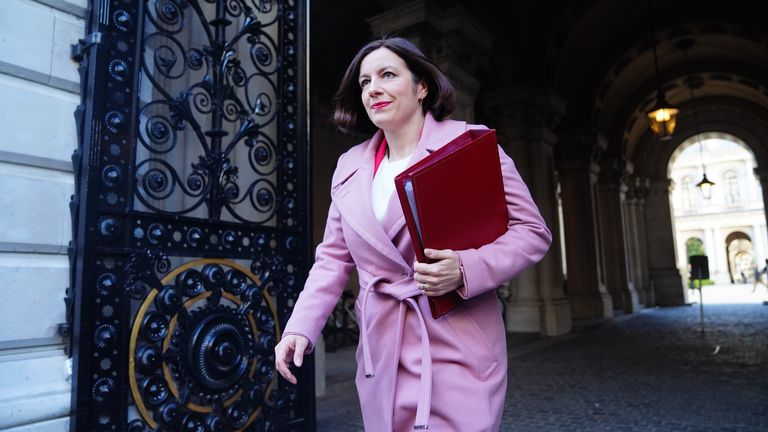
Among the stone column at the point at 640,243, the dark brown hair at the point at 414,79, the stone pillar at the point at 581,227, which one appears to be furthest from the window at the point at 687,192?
the dark brown hair at the point at 414,79

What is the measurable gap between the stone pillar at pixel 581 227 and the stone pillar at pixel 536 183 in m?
2.79

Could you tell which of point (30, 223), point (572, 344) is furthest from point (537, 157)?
point (30, 223)

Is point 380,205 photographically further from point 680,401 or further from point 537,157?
point 537,157

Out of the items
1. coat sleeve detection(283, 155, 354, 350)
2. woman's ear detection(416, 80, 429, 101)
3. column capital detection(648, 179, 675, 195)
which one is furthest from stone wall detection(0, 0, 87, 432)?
column capital detection(648, 179, 675, 195)

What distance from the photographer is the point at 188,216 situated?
3.55 metres

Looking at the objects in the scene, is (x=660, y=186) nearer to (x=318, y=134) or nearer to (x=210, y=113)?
(x=318, y=134)

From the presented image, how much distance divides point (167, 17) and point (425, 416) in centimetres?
313

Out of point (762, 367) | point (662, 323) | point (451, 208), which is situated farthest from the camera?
point (662, 323)

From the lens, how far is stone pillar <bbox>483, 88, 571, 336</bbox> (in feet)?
37.6

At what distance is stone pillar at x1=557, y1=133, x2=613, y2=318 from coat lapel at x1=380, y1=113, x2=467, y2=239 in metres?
14.3

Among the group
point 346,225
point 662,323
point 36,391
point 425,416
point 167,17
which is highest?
point 167,17

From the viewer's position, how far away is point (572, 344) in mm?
10164

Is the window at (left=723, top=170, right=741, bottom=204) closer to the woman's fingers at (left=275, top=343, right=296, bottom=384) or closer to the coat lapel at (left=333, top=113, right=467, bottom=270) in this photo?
the coat lapel at (left=333, top=113, right=467, bottom=270)

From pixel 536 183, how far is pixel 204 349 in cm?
982
